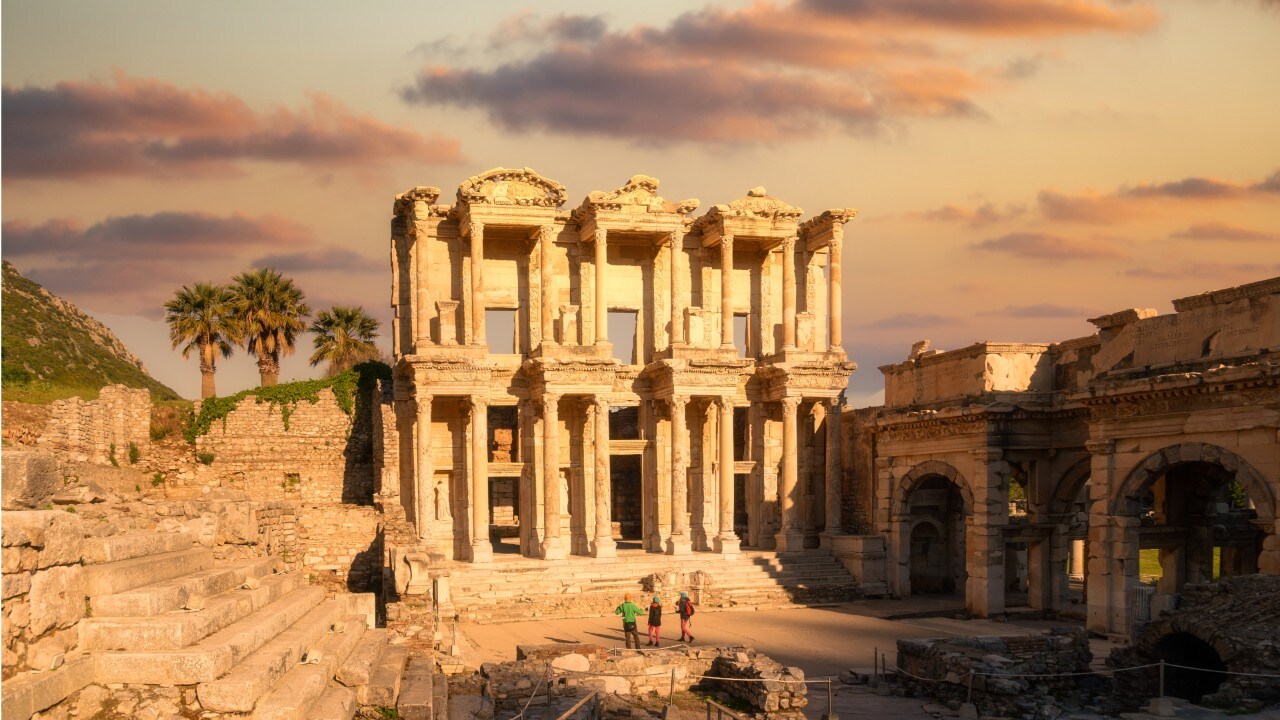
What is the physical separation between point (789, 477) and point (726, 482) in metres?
2.03

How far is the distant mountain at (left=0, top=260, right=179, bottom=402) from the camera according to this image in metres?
39.7

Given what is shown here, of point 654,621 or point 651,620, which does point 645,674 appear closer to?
point 654,621

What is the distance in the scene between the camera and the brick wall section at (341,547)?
31.6m

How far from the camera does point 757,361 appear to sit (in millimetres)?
39875

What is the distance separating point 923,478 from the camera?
34000mm

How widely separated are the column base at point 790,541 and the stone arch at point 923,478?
3.46 m

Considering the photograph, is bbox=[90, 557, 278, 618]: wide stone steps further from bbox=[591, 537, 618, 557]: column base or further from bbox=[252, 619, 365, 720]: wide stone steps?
bbox=[591, 537, 618, 557]: column base

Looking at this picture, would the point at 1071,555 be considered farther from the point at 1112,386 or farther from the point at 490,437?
the point at 490,437

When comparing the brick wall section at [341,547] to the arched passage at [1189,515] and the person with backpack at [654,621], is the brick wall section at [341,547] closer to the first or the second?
the person with backpack at [654,621]

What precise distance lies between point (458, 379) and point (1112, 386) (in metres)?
18.0

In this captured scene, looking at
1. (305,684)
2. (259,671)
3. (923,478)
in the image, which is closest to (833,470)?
(923,478)

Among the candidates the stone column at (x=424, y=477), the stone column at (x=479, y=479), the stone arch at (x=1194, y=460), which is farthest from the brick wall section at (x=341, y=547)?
the stone arch at (x=1194, y=460)

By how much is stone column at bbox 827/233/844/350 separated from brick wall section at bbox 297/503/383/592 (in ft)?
53.3

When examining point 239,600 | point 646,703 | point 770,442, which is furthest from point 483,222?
point 239,600
